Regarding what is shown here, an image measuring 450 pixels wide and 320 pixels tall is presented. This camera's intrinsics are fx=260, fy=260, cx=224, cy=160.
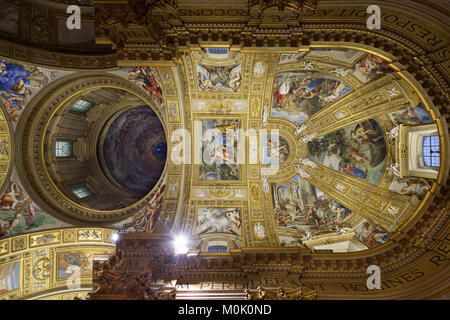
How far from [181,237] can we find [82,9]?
12096 mm

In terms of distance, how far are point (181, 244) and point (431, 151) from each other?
12248 mm

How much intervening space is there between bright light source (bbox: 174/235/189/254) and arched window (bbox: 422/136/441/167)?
11634mm

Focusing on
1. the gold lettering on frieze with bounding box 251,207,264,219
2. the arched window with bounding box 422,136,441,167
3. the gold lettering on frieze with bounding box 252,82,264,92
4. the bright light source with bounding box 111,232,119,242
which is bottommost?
the bright light source with bounding box 111,232,119,242

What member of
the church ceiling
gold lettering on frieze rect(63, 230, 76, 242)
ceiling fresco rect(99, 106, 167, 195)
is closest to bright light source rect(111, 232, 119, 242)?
the church ceiling

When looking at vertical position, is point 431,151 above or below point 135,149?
below

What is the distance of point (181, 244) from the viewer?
42.8 ft

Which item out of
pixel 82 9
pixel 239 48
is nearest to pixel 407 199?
pixel 239 48

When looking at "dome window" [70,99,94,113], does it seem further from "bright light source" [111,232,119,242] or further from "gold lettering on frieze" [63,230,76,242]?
"bright light source" [111,232,119,242]

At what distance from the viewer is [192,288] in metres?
10.7

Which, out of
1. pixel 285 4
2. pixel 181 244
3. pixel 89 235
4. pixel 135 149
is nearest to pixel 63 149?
pixel 135 149

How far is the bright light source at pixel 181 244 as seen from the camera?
12.2 m

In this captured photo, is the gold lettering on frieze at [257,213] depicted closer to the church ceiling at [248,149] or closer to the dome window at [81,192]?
the church ceiling at [248,149]

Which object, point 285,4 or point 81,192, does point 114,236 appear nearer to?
point 81,192

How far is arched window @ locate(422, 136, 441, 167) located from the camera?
36.6ft
